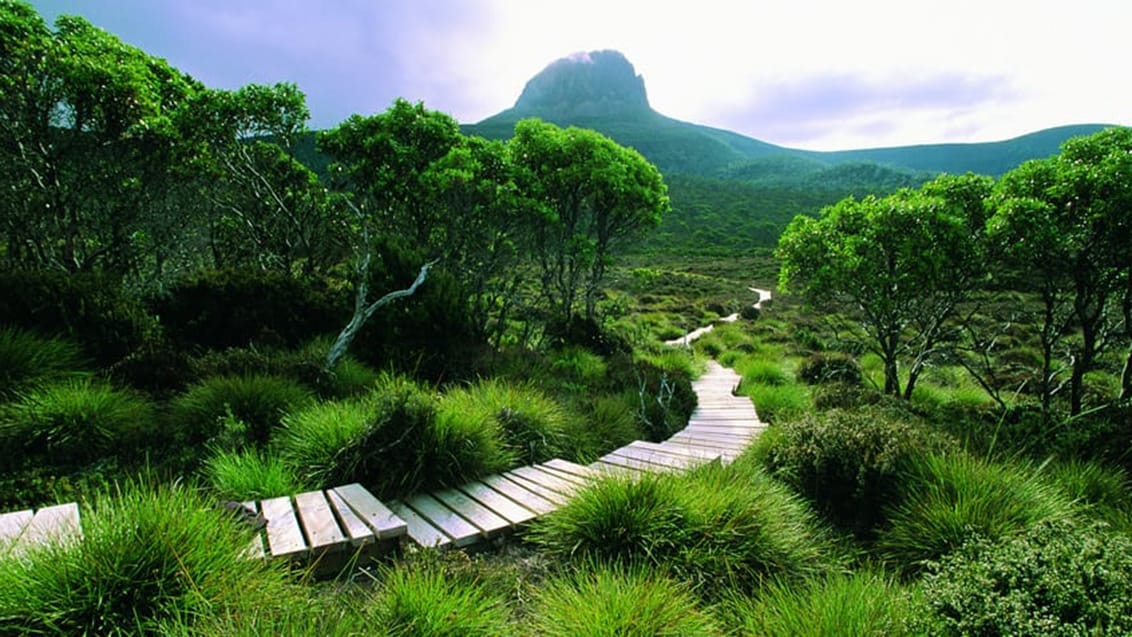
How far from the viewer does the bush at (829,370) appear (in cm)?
1062

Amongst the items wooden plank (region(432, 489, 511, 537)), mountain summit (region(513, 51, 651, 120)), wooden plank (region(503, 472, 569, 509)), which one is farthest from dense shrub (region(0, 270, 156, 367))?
mountain summit (region(513, 51, 651, 120))

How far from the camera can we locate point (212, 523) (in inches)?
97.8

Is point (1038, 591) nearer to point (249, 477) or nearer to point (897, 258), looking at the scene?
point (249, 477)

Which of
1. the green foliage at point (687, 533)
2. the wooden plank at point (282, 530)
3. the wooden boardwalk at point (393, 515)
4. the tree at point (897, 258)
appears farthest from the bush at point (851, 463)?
the tree at point (897, 258)

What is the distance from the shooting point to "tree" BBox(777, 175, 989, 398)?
8.02m

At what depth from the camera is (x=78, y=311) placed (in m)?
5.92

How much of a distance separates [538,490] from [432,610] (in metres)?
1.76

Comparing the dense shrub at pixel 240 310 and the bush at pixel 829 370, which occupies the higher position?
the dense shrub at pixel 240 310

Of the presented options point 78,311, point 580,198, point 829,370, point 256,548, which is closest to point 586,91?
A: point 580,198

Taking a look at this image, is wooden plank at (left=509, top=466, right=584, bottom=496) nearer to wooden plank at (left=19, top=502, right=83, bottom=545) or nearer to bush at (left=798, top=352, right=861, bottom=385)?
wooden plank at (left=19, top=502, right=83, bottom=545)

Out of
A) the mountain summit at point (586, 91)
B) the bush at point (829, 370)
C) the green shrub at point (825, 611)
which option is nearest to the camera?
the green shrub at point (825, 611)

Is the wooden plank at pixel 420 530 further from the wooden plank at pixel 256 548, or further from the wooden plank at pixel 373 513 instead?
the wooden plank at pixel 256 548

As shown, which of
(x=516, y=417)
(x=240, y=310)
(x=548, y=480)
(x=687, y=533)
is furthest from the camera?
(x=240, y=310)

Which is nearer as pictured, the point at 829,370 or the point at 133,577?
the point at 133,577
